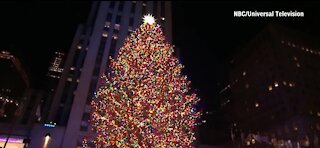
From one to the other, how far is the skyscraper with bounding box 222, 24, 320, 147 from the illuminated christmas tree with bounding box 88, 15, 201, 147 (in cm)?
2156

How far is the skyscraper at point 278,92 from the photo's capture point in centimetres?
3847

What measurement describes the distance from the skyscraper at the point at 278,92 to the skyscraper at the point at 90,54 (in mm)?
19342

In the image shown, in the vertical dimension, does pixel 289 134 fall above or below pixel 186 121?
above

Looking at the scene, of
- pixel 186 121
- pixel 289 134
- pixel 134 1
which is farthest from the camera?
pixel 134 1

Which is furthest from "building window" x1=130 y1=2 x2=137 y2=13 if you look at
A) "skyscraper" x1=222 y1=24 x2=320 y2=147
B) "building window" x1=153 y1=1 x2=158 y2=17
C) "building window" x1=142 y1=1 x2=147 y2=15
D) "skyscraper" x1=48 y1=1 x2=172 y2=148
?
"skyscraper" x1=222 y1=24 x2=320 y2=147

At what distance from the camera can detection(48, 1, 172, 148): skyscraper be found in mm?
29250

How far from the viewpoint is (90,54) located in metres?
34.1

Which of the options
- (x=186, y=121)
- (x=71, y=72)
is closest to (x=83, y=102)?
(x=71, y=72)

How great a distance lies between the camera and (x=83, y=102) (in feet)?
98.6

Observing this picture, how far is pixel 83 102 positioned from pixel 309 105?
3325 cm

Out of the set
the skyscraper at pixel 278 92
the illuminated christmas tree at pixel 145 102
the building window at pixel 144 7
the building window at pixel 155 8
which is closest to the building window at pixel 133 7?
the building window at pixel 144 7

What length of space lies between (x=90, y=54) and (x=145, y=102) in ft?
71.8

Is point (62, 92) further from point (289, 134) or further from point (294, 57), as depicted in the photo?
point (294, 57)

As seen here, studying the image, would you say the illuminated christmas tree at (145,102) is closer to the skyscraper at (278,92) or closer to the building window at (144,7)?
the skyscraper at (278,92)
